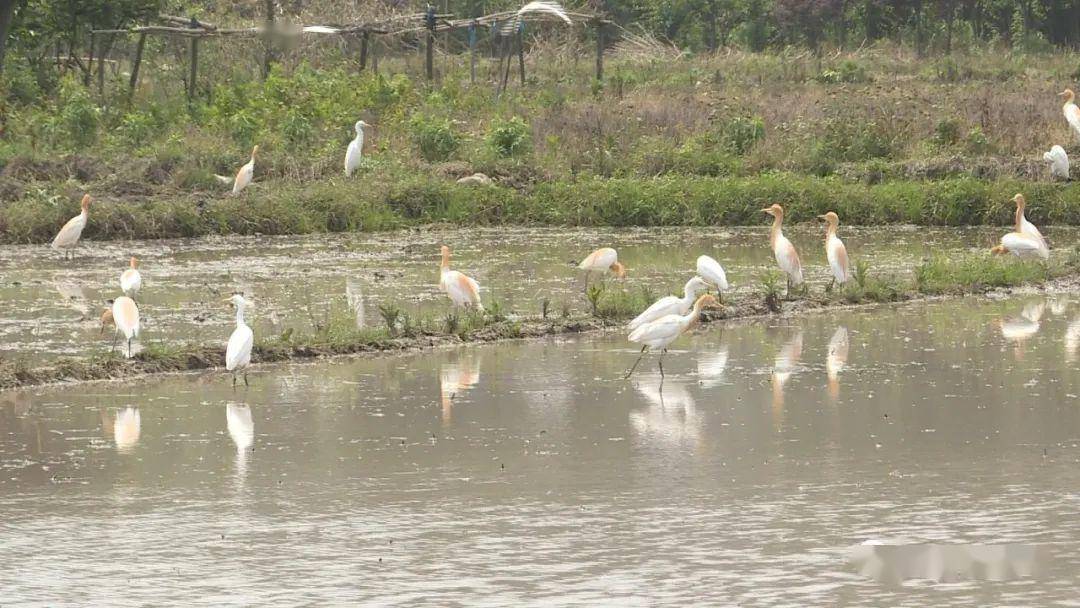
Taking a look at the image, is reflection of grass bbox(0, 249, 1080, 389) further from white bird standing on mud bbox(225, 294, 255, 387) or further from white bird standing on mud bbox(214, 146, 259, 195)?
white bird standing on mud bbox(214, 146, 259, 195)

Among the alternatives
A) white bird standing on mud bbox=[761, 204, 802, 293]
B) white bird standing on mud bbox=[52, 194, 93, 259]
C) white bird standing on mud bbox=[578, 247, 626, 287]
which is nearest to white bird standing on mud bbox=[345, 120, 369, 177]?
white bird standing on mud bbox=[52, 194, 93, 259]

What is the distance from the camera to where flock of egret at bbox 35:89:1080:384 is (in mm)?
11086

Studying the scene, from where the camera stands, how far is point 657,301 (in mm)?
13359

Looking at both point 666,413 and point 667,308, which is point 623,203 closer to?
point 667,308

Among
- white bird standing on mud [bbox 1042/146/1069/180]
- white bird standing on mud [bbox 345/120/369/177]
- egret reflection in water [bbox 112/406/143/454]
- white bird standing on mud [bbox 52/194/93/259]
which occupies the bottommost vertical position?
egret reflection in water [bbox 112/406/143/454]

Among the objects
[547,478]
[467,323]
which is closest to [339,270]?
[467,323]

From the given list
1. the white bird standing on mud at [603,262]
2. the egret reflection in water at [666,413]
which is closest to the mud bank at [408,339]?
the white bird standing on mud at [603,262]

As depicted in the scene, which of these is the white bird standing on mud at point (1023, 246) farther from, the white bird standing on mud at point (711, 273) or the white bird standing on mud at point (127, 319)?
the white bird standing on mud at point (127, 319)

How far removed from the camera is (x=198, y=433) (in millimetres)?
9219

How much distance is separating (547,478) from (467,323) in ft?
14.6

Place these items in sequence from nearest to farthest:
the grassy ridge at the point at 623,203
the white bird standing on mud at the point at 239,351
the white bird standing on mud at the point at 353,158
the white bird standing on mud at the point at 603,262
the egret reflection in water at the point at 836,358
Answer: the white bird standing on mud at the point at 239,351 < the egret reflection in water at the point at 836,358 < the white bird standing on mud at the point at 603,262 < the grassy ridge at the point at 623,203 < the white bird standing on mud at the point at 353,158

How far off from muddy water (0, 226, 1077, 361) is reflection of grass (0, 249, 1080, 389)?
0.51 meters

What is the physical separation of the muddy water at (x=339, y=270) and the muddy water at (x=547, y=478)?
7.39 ft

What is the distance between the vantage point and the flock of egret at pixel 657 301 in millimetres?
11086
